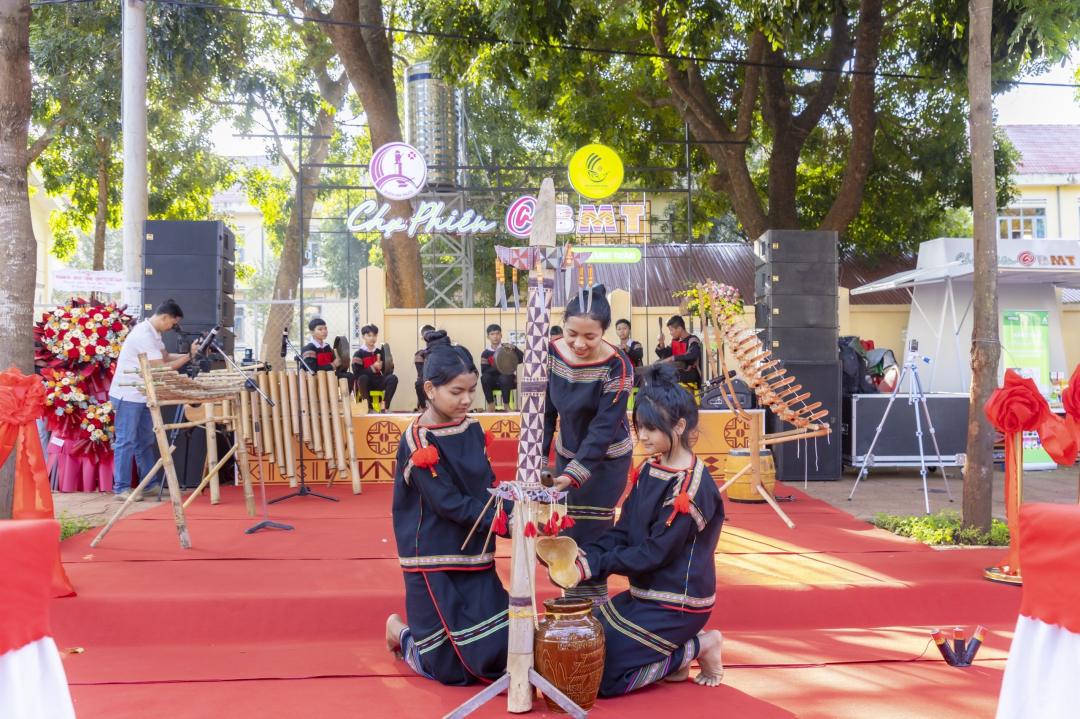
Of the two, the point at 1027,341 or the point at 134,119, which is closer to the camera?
the point at 134,119

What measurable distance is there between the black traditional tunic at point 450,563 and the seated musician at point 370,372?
8.21 m

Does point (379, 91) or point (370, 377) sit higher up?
point (379, 91)

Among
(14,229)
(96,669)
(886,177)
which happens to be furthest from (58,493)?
(886,177)

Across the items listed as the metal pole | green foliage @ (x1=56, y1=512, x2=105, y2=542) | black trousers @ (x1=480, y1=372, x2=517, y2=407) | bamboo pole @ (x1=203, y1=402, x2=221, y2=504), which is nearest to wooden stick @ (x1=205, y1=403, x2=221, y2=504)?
bamboo pole @ (x1=203, y1=402, x2=221, y2=504)

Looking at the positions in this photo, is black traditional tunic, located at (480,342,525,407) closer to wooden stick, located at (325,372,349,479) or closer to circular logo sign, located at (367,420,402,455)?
circular logo sign, located at (367,420,402,455)

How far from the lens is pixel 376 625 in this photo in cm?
420

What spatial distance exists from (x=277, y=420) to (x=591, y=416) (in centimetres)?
449

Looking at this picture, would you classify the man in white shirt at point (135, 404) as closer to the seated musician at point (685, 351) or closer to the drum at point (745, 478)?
the drum at point (745, 478)

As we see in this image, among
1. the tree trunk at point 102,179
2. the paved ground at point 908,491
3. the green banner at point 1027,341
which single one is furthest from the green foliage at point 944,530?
the tree trunk at point 102,179

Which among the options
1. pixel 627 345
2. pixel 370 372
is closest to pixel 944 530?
pixel 627 345

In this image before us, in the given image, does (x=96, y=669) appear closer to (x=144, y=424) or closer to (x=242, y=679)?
(x=242, y=679)

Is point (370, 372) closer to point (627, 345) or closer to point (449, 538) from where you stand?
point (627, 345)

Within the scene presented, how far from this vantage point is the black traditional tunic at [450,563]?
10.4 feet

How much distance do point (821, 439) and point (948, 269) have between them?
340 centimetres
